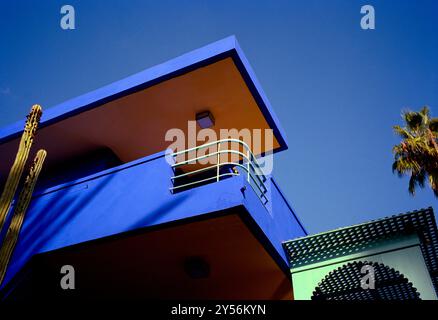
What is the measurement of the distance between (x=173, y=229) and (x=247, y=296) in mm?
2204

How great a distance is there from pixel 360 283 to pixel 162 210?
3587 mm

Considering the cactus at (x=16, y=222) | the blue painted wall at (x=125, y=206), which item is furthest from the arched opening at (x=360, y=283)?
the cactus at (x=16, y=222)

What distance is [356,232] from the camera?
6.92 m

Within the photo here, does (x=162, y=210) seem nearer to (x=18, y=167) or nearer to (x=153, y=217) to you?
(x=153, y=217)

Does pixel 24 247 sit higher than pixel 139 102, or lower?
lower

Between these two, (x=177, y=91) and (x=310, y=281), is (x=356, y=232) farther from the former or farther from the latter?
(x=177, y=91)

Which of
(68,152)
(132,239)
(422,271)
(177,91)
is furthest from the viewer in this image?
(68,152)

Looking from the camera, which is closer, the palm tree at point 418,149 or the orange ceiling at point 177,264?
the orange ceiling at point 177,264

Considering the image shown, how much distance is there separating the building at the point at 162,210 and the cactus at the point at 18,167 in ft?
4.66

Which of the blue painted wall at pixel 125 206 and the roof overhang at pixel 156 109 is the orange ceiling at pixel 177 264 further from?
the roof overhang at pixel 156 109

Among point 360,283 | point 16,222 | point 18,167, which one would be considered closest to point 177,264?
point 16,222

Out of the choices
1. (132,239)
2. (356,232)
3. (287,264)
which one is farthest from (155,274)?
(356,232)

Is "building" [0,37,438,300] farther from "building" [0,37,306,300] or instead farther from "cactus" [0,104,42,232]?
"cactus" [0,104,42,232]

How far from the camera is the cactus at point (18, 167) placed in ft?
19.6
